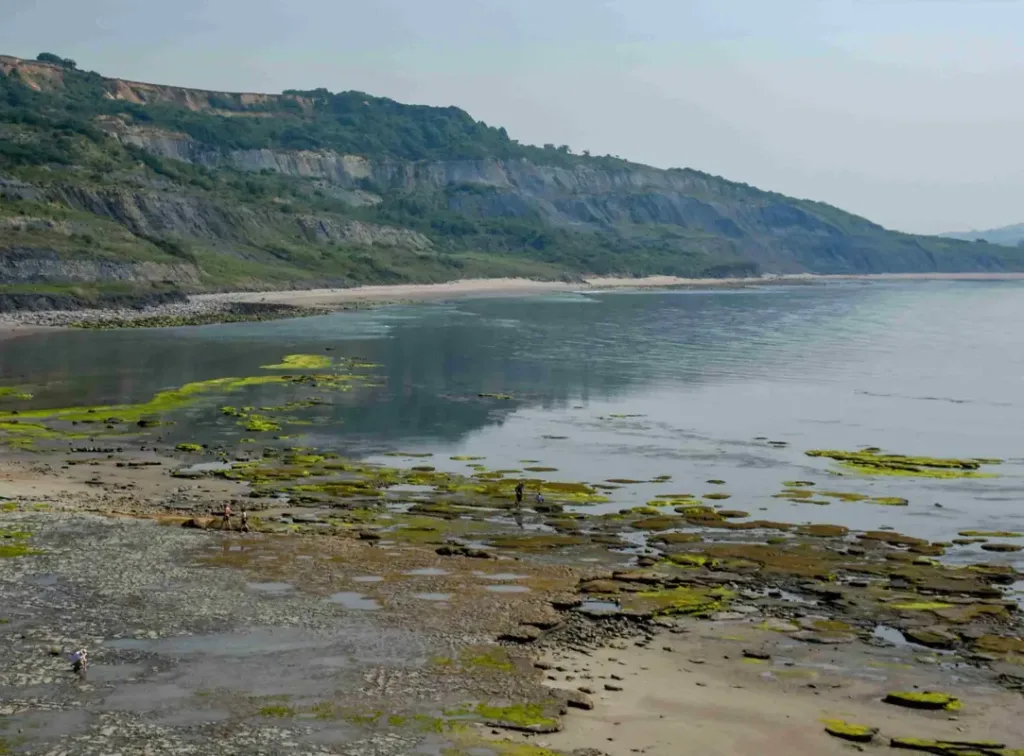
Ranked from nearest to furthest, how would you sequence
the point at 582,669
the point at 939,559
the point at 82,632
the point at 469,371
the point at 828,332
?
1. the point at 582,669
2. the point at 82,632
3. the point at 939,559
4. the point at 469,371
5. the point at 828,332

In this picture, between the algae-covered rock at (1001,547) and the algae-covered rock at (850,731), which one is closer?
the algae-covered rock at (850,731)

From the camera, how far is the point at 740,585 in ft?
106

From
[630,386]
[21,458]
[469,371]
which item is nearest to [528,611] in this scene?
[21,458]

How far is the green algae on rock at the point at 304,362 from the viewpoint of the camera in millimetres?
86812

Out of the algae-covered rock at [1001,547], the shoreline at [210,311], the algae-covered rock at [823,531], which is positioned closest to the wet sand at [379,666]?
the algae-covered rock at [823,531]

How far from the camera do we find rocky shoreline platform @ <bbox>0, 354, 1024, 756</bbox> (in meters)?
22.4

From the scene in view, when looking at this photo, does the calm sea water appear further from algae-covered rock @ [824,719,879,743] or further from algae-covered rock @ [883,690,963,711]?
algae-covered rock @ [824,719,879,743]

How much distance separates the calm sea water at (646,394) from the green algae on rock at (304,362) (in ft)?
7.77

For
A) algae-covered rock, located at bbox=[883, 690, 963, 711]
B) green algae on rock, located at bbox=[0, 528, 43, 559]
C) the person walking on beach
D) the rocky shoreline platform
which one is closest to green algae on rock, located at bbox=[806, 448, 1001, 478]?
the rocky shoreline platform

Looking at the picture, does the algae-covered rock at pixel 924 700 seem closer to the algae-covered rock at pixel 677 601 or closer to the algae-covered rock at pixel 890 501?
the algae-covered rock at pixel 677 601

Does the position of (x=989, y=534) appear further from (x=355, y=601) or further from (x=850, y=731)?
(x=355, y=601)

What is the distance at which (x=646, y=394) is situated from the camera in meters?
77.0

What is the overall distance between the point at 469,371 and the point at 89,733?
66900 mm

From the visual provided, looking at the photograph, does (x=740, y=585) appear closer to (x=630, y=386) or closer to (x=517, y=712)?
(x=517, y=712)
